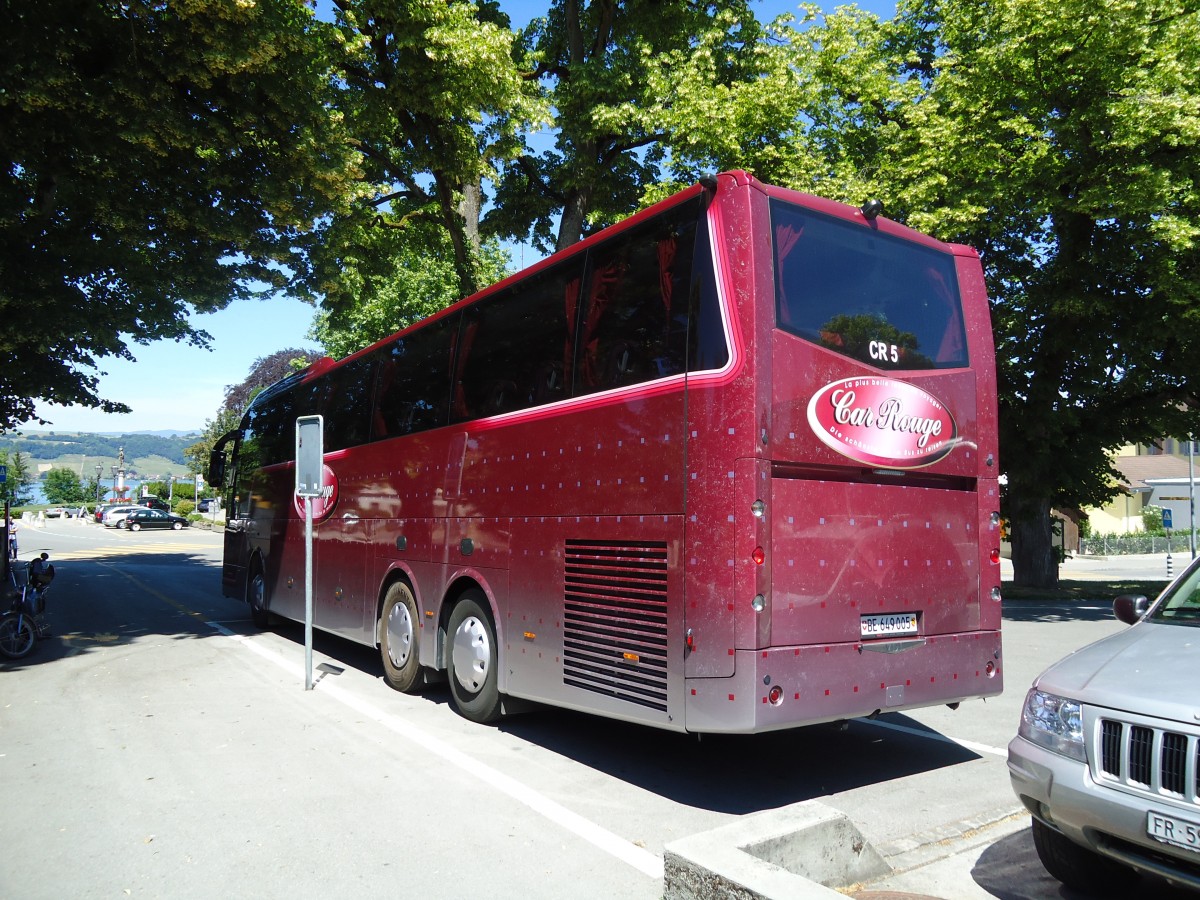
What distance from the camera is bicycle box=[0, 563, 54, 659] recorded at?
10.7m

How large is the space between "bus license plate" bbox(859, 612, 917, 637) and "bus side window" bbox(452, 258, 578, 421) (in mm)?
2632

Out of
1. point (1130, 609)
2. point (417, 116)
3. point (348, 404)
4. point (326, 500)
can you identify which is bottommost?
point (1130, 609)

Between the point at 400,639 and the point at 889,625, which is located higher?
the point at 889,625

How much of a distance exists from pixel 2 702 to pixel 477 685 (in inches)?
193

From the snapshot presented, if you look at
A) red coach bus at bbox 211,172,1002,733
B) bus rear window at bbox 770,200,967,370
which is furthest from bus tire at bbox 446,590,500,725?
bus rear window at bbox 770,200,967,370

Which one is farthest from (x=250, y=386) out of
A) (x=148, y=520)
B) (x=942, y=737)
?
(x=942, y=737)

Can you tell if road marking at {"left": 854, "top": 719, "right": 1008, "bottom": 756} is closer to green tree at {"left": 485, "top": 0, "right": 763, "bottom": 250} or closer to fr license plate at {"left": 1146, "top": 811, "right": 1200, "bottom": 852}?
fr license plate at {"left": 1146, "top": 811, "right": 1200, "bottom": 852}

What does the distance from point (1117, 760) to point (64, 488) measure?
6832 inches

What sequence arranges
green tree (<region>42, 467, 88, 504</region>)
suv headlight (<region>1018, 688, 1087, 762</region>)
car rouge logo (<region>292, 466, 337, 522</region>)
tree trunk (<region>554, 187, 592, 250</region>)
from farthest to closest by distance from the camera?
green tree (<region>42, 467, 88, 504</region>)
tree trunk (<region>554, 187, 592, 250</region>)
car rouge logo (<region>292, 466, 337, 522</region>)
suv headlight (<region>1018, 688, 1087, 762</region>)

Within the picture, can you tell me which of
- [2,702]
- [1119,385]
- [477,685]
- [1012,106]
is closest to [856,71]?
[1012,106]

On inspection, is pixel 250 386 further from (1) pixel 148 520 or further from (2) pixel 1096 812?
(2) pixel 1096 812

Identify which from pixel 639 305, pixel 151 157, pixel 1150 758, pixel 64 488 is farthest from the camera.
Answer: pixel 64 488

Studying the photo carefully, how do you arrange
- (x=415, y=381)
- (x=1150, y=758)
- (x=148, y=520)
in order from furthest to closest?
(x=148, y=520), (x=415, y=381), (x=1150, y=758)

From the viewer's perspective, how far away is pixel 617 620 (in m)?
5.68
